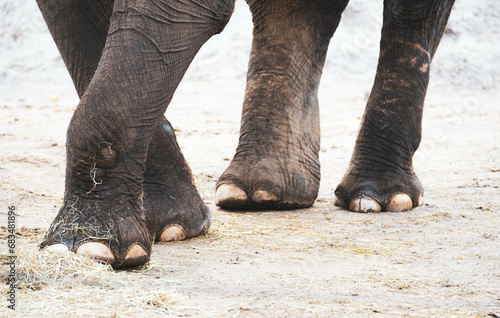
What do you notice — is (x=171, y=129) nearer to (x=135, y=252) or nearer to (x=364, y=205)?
(x=135, y=252)

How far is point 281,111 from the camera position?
2.93m

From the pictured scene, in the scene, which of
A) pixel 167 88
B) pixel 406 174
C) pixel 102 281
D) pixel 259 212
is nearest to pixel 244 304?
pixel 102 281

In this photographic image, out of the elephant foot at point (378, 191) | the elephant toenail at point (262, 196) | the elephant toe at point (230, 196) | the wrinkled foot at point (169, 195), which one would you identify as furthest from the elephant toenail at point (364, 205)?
the wrinkled foot at point (169, 195)

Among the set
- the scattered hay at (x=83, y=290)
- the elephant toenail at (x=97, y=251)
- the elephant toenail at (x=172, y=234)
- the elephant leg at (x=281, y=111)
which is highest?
the elephant leg at (x=281, y=111)

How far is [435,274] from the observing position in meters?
1.81

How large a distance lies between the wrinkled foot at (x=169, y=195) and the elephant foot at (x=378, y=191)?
0.83 meters

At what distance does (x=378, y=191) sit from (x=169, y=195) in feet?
3.39

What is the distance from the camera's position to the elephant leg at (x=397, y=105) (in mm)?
2982

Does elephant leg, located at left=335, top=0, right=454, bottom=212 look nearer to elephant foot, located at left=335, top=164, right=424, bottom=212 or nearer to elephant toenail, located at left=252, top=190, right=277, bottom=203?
elephant foot, located at left=335, top=164, right=424, bottom=212

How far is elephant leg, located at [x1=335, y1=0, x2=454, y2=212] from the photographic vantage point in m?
2.98

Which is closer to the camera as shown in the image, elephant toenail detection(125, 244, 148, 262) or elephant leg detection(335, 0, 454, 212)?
elephant toenail detection(125, 244, 148, 262)

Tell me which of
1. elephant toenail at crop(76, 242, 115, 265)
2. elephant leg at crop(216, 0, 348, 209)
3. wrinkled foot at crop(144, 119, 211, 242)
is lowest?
elephant toenail at crop(76, 242, 115, 265)

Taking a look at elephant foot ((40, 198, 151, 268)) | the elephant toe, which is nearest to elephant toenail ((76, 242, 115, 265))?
elephant foot ((40, 198, 151, 268))

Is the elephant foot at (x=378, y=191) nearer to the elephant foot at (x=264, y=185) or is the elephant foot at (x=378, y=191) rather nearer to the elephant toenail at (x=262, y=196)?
the elephant foot at (x=264, y=185)
